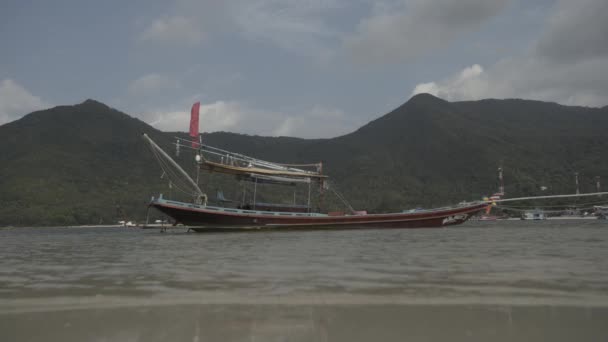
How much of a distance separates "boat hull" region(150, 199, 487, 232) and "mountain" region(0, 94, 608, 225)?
4825 centimetres

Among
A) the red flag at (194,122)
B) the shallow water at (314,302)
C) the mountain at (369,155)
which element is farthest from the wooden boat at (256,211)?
the mountain at (369,155)

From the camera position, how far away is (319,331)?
3.64 m

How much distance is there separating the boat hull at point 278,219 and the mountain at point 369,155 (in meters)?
48.3

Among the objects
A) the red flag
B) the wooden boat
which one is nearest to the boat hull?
the wooden boat

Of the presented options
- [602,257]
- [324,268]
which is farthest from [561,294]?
[602,257]

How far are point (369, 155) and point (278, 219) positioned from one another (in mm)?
90492

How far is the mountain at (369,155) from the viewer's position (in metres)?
73.4

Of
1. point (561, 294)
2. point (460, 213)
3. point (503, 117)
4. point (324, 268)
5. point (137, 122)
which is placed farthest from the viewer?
point (503, 117)

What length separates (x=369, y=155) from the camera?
393ft

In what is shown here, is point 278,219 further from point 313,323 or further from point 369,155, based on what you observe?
point 369,155

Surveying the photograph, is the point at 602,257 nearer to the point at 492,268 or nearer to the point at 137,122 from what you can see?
the point at 492,268

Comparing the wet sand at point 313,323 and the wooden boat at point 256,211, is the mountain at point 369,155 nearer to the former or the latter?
the wooden boat at point 256,211

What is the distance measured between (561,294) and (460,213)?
3572 cm

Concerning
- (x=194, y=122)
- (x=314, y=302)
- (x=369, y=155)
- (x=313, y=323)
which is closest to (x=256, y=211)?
(x=194, y=122)
